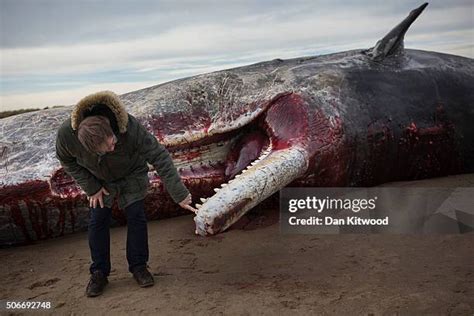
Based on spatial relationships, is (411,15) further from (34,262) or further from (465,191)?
(34,262)

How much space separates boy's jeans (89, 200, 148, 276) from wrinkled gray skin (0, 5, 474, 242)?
4.23 feet

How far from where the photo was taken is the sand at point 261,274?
3488mm

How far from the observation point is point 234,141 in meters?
5.82

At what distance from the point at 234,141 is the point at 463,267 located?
8.92ft

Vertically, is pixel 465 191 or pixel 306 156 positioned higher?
pixel 306 156

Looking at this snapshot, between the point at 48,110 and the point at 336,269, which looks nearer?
the point at 336,269

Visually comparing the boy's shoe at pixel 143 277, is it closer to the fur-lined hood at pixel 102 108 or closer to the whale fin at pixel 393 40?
the fur-lined hood at pixel 102 108

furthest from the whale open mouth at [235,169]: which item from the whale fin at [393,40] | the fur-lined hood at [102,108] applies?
the whale fin at [393,40]

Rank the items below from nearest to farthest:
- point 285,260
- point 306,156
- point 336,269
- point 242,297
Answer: point 242,297
point 336,269
point 285,260
point 306,156

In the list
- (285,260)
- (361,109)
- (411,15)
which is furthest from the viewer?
(411,15)

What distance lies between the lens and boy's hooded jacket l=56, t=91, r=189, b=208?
378 cm

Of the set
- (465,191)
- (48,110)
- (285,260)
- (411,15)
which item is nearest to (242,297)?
(285,260)

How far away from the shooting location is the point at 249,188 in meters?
4.48

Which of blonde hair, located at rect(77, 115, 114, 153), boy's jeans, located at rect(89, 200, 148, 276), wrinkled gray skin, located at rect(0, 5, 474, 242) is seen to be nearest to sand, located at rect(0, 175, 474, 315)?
boy's jeans, located at rect(89, 200, 148, 276)
